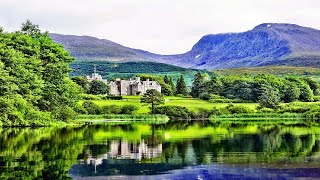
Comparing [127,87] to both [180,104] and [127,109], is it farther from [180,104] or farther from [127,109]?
[127,109]

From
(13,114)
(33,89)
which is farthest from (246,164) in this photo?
(33,89)

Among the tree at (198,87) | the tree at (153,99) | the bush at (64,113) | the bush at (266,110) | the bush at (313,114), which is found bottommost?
the bush at (313,114)

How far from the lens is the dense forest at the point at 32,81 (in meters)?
63.2

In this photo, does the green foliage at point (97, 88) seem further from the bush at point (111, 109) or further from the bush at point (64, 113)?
the bush at point (64, 113)

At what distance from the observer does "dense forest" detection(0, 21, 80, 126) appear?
6319cm

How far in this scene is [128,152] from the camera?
3266cm

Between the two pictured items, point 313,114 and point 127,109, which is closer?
point 313,114

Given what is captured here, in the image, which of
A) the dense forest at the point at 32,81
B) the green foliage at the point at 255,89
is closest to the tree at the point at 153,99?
the green foliage at the point at 255,89

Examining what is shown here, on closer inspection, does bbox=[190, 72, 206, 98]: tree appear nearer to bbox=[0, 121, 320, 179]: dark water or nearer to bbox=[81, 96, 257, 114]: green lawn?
bbox=[81, 96, 257, 114]: green lawn

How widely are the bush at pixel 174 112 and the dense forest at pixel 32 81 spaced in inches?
1042

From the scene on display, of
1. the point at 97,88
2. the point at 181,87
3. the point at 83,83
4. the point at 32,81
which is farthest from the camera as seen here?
the point at 181,87

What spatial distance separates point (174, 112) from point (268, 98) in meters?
19.5

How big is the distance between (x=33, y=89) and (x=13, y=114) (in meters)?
6.54

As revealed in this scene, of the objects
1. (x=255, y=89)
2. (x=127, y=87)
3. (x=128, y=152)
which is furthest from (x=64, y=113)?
(x=127, y=87)
